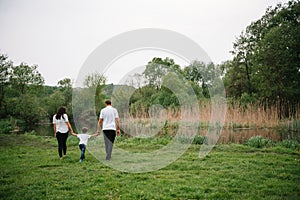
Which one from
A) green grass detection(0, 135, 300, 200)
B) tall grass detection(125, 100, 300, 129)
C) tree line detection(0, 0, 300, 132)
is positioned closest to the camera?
green grass detection(0, 135, 300, 200)

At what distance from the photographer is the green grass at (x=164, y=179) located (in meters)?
4.44

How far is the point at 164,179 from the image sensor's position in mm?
5277

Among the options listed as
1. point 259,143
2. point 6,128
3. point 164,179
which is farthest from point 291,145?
point 6,128

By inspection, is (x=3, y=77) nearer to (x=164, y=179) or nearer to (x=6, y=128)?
(x=6, y=128)

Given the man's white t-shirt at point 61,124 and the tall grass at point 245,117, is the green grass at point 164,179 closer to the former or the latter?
the man's white t-shirt at point 61,124

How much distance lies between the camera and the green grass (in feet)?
14.6

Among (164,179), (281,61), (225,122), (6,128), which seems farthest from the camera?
(281,61)

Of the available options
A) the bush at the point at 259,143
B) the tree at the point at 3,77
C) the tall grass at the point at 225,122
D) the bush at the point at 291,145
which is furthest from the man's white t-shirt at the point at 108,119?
the tree at the point at 3,77

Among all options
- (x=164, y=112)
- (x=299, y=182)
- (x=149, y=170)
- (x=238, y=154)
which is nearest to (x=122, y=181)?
(x=149, y=170)

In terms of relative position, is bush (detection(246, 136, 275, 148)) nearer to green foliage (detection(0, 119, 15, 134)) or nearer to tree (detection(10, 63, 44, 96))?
green foliage (detection(0, 119, 15, 134))

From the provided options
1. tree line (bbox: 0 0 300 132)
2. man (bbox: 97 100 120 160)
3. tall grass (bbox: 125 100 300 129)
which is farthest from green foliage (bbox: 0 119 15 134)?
man (bbox: 97 100 120 160)

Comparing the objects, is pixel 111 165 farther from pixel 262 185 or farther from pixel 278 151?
pixel 278 151

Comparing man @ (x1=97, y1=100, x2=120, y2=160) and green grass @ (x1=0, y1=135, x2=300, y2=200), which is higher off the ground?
man @ (x1=97, y1=100, x2=120, y2=160)

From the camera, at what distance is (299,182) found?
4.96 m
